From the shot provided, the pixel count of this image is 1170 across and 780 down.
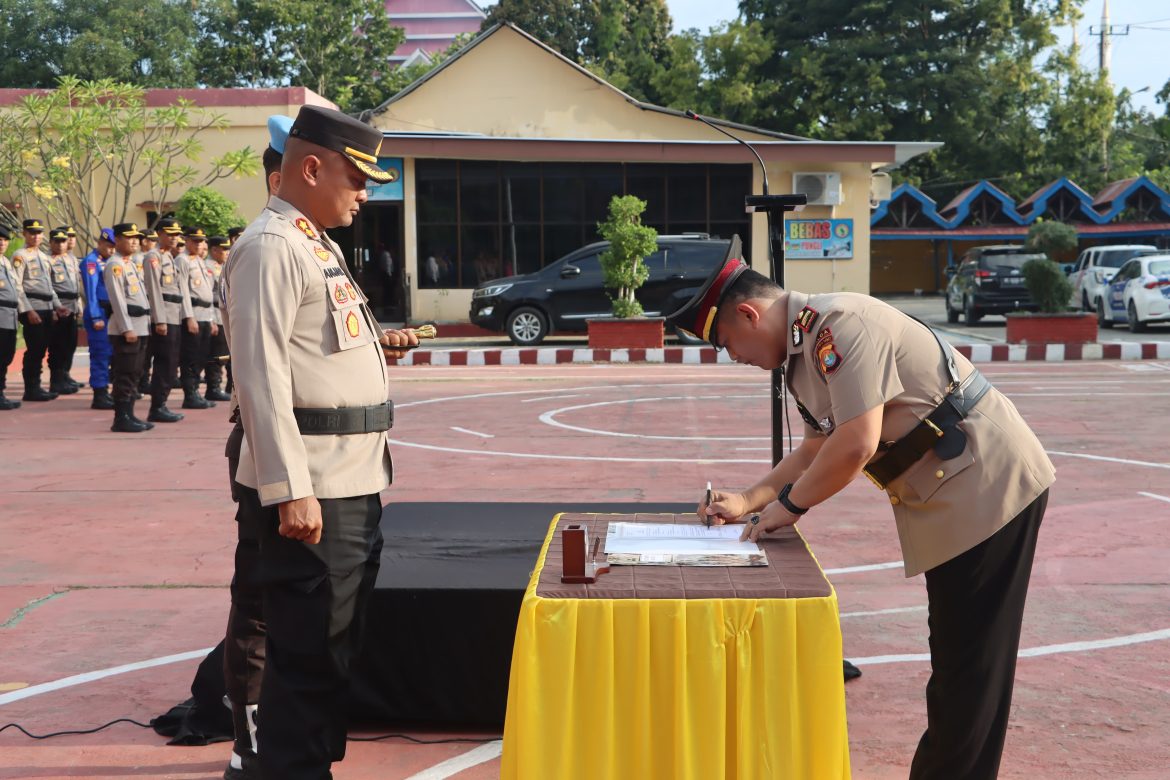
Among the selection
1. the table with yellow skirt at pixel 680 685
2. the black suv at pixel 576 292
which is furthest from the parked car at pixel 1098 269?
the table with yellow skirt at pixel 680 685

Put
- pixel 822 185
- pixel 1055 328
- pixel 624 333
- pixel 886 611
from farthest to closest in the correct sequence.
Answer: pixel 822 185 < pixel 624 333 < pixel 1055 328 < pixel 886 611

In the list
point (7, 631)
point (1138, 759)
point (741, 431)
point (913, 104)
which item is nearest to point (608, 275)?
point (741, 431)

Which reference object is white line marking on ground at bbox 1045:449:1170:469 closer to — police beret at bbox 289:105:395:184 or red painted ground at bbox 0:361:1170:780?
red painted ground at bbox 0:361:1170:780

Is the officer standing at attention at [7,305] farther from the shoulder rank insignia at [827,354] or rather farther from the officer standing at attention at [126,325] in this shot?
the shoulder rank insignia at [827,354]

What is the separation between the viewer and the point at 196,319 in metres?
13.6

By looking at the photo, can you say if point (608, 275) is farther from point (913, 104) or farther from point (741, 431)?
point (913, 104)

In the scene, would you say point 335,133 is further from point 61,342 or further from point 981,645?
point 61,342

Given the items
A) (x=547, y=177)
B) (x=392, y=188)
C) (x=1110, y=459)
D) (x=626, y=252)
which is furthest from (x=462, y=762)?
(x=547, y=177)

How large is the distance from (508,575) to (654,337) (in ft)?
49.0

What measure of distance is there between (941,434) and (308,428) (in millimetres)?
1620

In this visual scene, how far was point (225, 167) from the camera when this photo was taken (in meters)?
25.1

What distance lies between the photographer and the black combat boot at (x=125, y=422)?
11430 mm

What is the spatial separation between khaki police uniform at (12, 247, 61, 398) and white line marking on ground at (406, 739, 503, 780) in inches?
456

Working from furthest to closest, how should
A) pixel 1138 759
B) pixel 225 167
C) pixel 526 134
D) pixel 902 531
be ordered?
pixel 526 134 → pixel 225 167 → pixel 1138 759 → pixel 902 531
